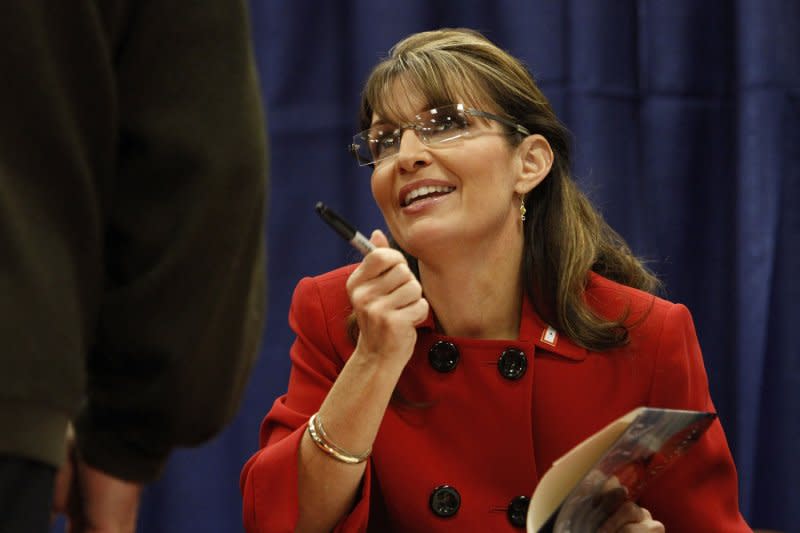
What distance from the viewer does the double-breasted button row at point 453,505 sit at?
1565mm

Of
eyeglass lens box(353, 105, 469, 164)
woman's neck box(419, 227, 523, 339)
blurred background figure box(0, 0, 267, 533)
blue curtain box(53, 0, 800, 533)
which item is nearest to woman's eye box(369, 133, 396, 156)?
eyeglass lens box(353, 105, 469, 164)

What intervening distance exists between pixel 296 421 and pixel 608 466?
52 centimetres

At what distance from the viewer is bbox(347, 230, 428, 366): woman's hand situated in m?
1.40

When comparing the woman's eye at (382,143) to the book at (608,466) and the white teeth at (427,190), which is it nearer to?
the white teeth at (427,190)

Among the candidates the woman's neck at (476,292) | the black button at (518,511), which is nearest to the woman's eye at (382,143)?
the woman's neck at (476,292)

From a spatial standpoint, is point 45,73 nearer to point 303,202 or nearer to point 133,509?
point 133,509

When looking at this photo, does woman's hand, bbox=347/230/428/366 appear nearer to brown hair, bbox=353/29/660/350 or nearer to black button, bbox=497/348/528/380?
black button, bbox=497/348/528/380

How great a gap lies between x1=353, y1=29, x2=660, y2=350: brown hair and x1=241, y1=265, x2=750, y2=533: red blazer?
0.05 m

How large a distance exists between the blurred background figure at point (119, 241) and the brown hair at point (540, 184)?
839mm

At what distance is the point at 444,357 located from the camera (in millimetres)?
1668

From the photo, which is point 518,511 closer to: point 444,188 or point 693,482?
Answer: point 693,482

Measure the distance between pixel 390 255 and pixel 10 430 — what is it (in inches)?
26.8

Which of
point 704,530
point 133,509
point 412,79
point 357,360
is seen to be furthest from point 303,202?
point 133,509

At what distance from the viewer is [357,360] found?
147cm
